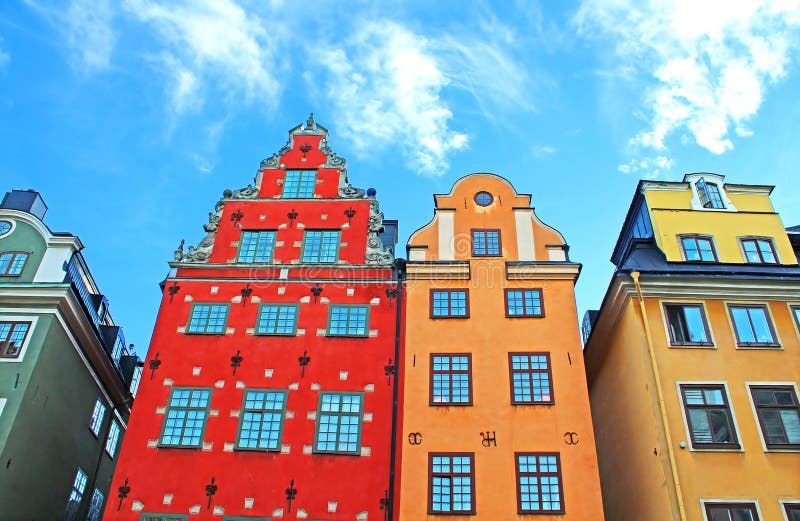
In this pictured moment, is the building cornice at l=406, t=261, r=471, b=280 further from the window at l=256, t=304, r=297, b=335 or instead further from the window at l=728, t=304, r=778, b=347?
the window at l=728, t=304, r=778, b=347

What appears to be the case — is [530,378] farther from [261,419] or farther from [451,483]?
[261,419]

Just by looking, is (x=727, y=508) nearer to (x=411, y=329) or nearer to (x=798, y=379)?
(x=798, y=379)

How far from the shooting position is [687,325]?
849 inches

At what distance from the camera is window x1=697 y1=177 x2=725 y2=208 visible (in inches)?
987

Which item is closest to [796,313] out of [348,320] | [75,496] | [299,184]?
[348,320]

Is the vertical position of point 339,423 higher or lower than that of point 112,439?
lower

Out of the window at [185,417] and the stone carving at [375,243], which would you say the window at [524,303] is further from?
the window at [185,417]

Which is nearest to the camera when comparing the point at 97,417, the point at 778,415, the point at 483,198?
the point at 778,415

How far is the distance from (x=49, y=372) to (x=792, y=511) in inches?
898

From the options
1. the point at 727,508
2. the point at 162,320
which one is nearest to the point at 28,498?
the point at 162,320

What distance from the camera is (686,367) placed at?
2067 centimetres

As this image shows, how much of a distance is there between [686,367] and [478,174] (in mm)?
10308

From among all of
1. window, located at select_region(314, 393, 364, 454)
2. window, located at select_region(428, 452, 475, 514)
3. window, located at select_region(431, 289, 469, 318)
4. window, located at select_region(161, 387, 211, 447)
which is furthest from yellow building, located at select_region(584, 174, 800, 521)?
window, located at select_region(161, 387, 211, 447)

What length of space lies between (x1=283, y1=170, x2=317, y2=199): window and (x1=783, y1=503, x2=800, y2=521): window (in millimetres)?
18316
